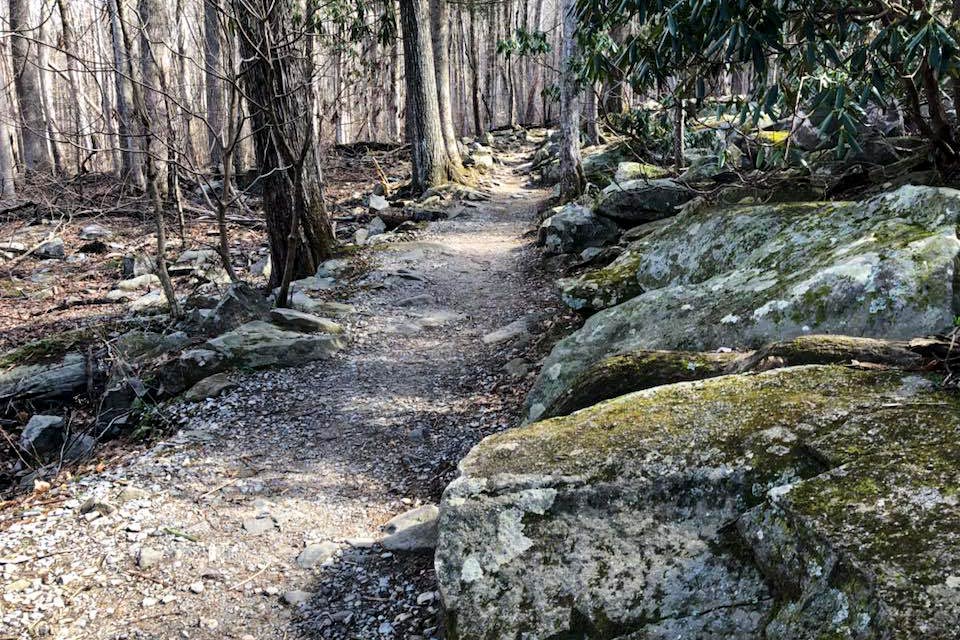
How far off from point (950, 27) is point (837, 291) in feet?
5.09

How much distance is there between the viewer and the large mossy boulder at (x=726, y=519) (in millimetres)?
1593

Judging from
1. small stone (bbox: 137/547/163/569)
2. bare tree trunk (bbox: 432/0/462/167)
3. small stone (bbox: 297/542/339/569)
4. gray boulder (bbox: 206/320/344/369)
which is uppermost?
bare tree trunk (bbox: 432/0/462/167)

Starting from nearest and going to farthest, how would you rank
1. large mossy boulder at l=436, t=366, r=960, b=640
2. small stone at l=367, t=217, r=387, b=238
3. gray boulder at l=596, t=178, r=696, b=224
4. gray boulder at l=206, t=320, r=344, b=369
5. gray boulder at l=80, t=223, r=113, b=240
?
large mossy boulder at l=436, t=366, r=960, b=640
gray boulder at l=206, t=320, r=344, b=369
gray boulder at l=596, t=178, r=696, b=224
small stone at l=367, t=217, r=387, b=238
gray boulder at l=80, t=223, r=113, b=240

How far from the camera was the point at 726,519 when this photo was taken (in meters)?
2.06

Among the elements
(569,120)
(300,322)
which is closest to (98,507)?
(300,322)

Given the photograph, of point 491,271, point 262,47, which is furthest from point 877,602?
point 491,271

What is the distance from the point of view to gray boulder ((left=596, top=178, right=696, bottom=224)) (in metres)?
7.80

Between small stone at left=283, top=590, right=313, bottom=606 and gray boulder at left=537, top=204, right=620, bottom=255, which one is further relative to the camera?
gray boulder at left=537, top=204, right=620, bottom=255

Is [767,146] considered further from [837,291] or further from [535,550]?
[535,550]

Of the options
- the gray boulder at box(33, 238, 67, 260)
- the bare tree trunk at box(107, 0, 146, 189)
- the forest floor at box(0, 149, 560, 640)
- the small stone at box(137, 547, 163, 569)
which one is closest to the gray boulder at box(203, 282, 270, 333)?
the forest floor at box(0, 149, 560, 640)

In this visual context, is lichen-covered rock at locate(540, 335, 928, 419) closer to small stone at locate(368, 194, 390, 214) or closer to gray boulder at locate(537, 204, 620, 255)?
gray boulder at locate(537, 204, 620, 255)

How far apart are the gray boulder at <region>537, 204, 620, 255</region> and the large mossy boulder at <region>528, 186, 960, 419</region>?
8.42ft

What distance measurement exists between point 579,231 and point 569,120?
3.24 m

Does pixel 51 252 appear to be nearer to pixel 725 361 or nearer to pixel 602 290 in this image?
pixel 602 290
